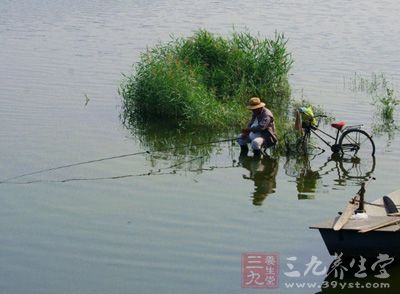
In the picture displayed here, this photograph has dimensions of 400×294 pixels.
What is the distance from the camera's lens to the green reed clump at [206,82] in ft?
68.1

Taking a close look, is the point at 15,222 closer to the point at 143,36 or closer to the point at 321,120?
the point at 321,120

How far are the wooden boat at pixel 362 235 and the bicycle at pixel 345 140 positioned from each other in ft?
20.1

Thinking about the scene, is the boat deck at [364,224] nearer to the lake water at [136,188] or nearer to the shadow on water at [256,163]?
the lake water at [136,188]

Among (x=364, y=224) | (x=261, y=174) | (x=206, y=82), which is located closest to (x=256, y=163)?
(x=261, y=174)

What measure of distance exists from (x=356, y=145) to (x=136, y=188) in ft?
17.2

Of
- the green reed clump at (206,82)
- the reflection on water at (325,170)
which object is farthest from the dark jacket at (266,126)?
the green reed clump at (206,82)

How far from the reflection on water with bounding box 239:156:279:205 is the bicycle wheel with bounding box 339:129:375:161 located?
1.61 m

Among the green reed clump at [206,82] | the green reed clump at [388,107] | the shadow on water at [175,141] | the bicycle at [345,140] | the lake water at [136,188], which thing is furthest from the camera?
the green reed clump at [388,107]

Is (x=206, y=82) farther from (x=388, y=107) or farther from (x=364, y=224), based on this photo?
(x=364, y=224)

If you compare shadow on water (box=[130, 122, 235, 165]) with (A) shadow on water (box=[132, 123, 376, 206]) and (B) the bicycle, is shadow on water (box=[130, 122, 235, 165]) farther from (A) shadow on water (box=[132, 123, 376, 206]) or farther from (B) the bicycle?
(B) the bicycle

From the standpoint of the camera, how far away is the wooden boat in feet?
37.9

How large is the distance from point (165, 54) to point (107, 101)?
224 centimetres

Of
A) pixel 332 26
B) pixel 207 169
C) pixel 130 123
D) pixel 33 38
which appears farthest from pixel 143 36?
pixel 207 169

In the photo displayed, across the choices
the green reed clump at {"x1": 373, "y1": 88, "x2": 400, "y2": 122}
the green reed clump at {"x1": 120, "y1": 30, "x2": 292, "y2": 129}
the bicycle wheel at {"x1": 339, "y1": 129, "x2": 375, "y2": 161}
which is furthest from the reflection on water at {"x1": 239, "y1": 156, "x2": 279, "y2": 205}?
the green reed clump at {"x1": 373, "y1": 88, "x2": 400, "y2": 122}
